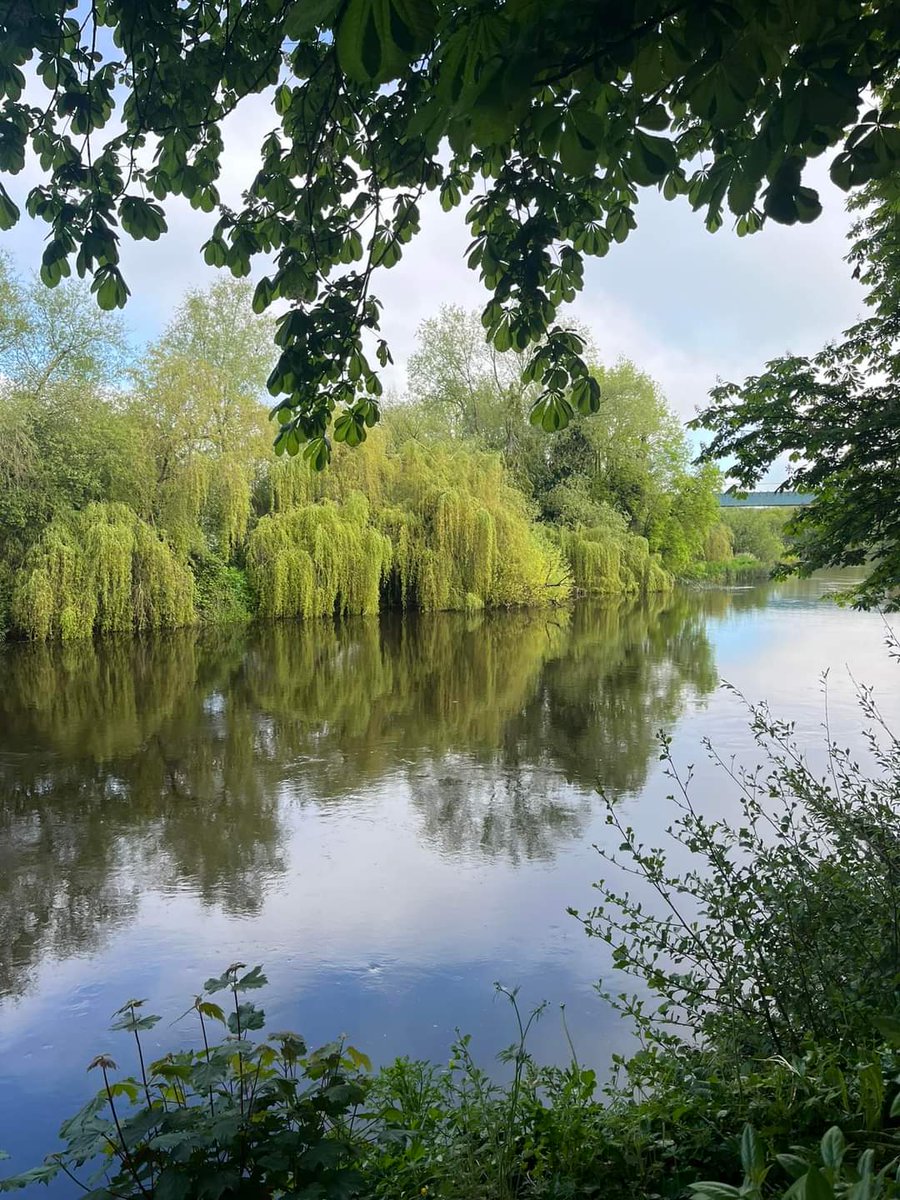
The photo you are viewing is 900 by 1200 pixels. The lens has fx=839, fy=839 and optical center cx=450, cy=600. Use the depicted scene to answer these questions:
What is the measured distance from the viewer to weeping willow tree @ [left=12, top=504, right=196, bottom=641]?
13.3m

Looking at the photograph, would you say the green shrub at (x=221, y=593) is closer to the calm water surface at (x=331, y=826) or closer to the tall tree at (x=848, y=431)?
the calm water surface at (x=331, y=826)

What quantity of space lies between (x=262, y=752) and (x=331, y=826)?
2.03m

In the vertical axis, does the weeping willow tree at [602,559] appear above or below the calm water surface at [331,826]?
above

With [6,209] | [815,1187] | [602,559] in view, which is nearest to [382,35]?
[815,1187]

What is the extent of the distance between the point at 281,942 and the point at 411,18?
151 inches

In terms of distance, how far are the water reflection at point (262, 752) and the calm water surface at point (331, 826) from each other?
1.1 inches

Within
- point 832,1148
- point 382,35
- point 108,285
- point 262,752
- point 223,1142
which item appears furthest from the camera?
point 262,752

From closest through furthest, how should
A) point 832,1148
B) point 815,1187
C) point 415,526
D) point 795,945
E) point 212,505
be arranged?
1. point 815,1187
2. point 832,1148
3. point 795,945
4. point 212,505
5. point 415,526

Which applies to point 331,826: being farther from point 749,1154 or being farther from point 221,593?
point 221,593

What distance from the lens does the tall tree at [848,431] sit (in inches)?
242

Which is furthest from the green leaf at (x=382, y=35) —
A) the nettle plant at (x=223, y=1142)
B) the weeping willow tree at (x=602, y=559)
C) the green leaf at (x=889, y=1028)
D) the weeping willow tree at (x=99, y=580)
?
the weeping willow tree at (x=602, y=559)

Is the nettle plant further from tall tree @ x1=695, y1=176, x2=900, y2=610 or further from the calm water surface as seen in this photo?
tall tree @ x1=695, y1=176, x2=900, y2=610

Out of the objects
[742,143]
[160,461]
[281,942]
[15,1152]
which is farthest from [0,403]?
[742,143]

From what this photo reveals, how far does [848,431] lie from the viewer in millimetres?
5965
